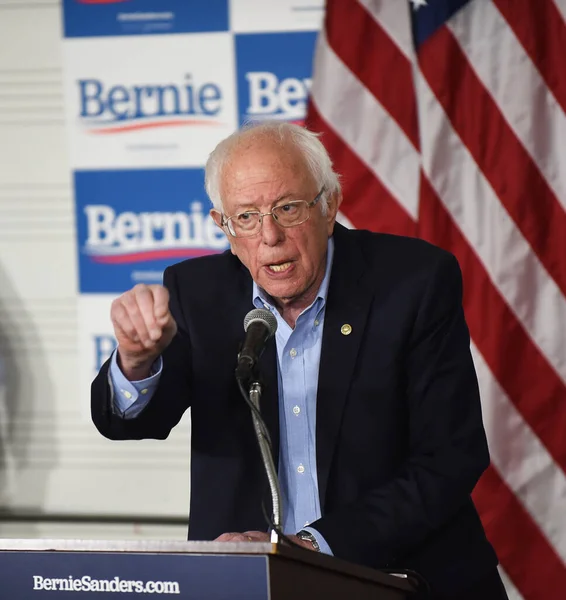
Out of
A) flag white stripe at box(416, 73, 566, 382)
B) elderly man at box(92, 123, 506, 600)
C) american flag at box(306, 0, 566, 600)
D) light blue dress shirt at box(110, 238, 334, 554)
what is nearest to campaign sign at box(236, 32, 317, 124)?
american flag at box(306, 0, 566, 600)

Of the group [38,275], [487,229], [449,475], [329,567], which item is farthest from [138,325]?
[38,275]

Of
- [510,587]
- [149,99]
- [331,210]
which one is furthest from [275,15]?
[510,587]

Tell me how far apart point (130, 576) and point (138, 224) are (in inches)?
115

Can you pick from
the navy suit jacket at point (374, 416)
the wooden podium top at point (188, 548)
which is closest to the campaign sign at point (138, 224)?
the navy suit jacket at point (374, 416)

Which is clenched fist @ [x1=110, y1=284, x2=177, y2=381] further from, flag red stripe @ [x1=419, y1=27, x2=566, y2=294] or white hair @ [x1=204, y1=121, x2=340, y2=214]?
flag red stripe @ [x1=419, y1=27, x2=566, y2=294]

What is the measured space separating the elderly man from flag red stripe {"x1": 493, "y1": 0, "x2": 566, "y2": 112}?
5.45ft

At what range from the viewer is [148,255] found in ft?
14.1

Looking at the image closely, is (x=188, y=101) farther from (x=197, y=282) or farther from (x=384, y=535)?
(x=384, y=535)

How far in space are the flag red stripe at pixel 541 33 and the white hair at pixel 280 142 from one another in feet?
5.72

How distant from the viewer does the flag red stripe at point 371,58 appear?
3918mm

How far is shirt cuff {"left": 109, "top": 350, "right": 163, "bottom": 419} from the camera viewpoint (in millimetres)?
2131

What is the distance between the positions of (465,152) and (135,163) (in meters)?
1.39

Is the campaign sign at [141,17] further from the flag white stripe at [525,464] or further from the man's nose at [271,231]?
the man's nose at [271,231]

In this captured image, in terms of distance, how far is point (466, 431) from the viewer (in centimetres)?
226
